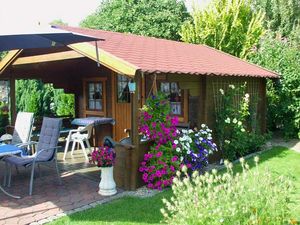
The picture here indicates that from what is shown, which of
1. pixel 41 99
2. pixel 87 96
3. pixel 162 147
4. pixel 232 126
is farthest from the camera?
pixel 41 99

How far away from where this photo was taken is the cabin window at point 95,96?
426 inches

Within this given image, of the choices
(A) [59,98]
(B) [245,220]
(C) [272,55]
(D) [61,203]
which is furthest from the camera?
(A) [59,98]

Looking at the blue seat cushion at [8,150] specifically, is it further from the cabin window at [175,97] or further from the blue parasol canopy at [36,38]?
the cabin window at [175,97]

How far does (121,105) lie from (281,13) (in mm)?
11877

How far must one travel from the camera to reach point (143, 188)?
6.48 meters

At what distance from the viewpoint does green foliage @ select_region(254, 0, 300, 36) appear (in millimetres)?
17281

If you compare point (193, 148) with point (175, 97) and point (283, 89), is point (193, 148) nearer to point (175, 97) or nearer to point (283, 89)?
point (175, 97)

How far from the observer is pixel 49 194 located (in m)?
6.09

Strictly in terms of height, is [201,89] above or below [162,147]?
above

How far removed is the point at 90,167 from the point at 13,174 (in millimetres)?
1672

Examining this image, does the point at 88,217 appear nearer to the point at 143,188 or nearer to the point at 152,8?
the point at 143,188

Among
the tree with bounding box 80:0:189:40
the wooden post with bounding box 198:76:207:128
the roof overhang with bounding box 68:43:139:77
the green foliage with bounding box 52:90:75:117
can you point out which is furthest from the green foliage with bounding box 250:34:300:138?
the tree with bounding box 80:0:189:40

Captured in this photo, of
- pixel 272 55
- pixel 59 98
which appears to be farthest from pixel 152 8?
pixel 272 55

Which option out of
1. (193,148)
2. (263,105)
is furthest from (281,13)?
(193,148)
